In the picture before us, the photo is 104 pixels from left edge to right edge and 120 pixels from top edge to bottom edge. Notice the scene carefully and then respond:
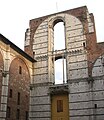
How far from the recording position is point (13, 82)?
2267 centimetres

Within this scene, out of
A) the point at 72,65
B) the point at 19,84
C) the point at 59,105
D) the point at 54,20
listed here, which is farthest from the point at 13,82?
the point at 54,20

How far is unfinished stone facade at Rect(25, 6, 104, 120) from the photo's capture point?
76.1ft

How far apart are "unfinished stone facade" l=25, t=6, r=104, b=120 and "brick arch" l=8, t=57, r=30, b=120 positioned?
3.91 feet

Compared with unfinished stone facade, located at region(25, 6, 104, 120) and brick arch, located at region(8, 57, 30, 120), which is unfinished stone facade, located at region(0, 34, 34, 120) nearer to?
brick arch, located at region(8, 57, 30, 120)

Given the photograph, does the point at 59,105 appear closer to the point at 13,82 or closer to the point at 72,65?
the point at 72,65

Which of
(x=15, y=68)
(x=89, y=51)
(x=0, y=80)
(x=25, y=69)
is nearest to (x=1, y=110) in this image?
(x=0, y=80)

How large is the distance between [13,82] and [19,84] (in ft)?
3.86

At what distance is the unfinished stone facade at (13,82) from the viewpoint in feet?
69.4

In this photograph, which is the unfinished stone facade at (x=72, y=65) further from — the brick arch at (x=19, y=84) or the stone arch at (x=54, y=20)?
the brick arch at (x=19, y=84)

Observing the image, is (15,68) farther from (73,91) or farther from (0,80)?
(73,91)

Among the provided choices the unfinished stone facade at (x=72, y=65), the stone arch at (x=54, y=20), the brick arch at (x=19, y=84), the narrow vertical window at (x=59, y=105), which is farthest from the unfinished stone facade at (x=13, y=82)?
the stone arch at (x=54, y=20)

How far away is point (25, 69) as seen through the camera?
84.4 feet

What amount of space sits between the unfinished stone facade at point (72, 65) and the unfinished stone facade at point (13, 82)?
5.22 ft

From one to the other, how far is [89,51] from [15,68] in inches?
321
